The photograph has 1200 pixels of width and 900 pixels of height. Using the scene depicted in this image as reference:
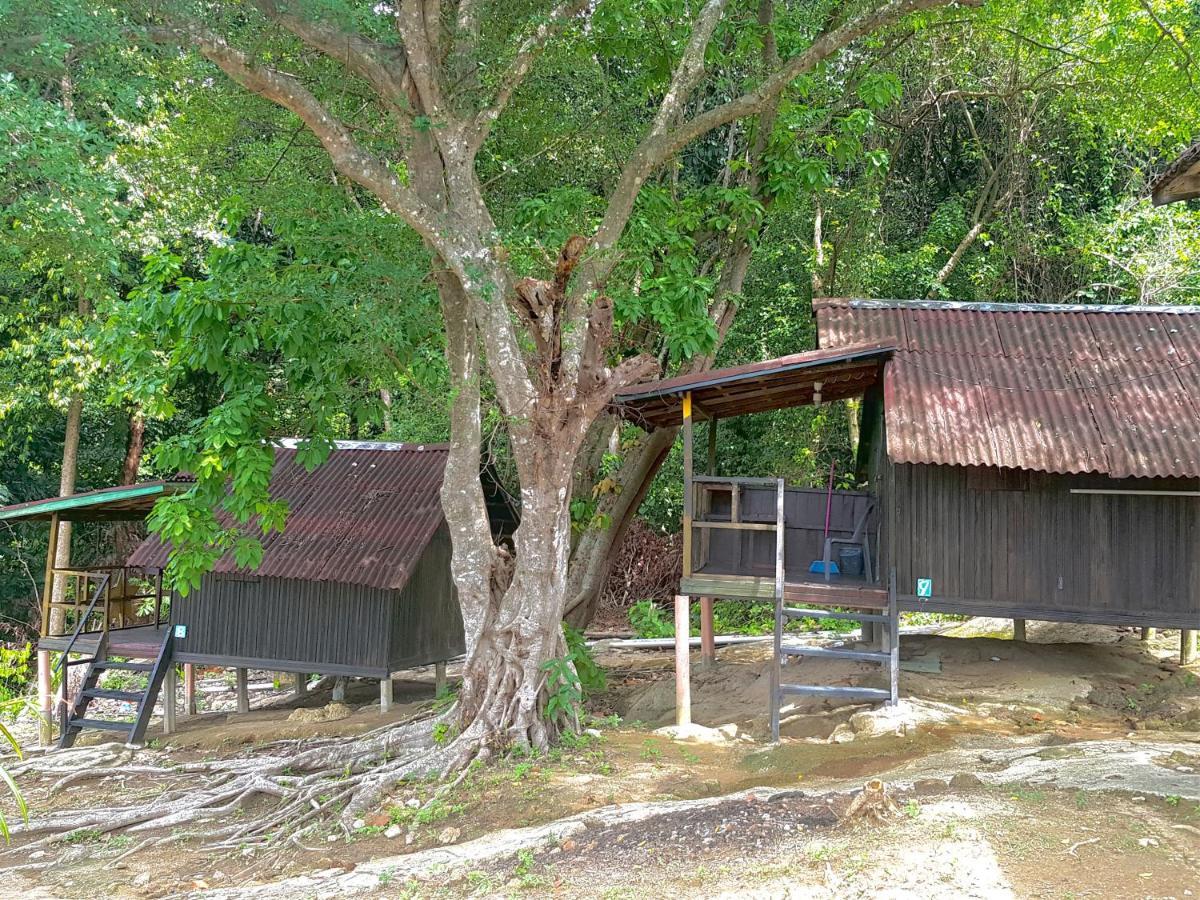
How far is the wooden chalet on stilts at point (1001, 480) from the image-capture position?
986 centimetres

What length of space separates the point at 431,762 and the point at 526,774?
3.45ft

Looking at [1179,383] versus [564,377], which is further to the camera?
[1179,383]

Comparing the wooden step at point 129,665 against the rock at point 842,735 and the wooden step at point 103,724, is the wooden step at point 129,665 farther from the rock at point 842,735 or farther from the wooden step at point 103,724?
the rock at point 842,735

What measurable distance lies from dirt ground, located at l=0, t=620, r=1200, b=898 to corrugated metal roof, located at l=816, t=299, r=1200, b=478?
2829mm

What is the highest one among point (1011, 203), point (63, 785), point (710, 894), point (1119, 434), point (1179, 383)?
point (1011, 203)

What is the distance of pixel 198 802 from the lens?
9.78 m

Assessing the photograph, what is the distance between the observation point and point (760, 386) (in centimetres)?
1169

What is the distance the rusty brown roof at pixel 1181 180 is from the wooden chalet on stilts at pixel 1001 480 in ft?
11.9

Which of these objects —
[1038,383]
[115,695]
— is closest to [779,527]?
[1038,383]

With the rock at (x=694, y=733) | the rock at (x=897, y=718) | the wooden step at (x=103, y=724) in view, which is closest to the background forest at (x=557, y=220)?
the rock at (x=694, y=733)

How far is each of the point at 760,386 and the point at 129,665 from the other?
10.4 metres

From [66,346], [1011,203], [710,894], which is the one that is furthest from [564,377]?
[1011,203]

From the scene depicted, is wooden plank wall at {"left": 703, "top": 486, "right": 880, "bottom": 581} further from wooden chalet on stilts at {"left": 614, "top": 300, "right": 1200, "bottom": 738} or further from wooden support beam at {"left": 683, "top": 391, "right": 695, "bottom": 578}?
wooden support beam at {"left": 683, "top": 391, "right": 695, "bottom": 578}

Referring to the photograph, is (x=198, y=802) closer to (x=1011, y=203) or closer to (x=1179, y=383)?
(x=1179, y=383)
